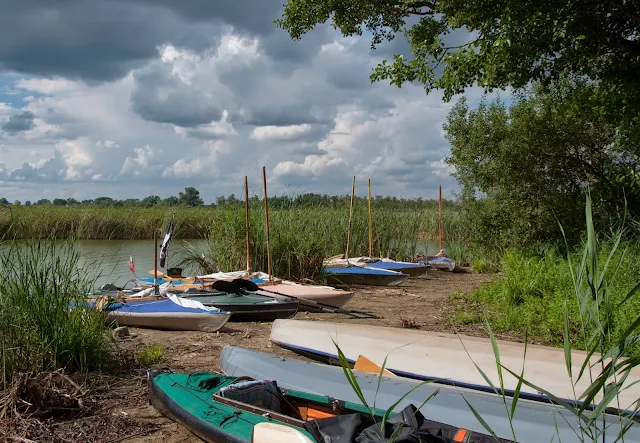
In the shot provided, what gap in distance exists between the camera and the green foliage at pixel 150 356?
5.85m

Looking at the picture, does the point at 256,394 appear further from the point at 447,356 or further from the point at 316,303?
the point at 316,303

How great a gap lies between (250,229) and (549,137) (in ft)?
20.3

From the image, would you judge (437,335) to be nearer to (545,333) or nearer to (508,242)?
(545,333)

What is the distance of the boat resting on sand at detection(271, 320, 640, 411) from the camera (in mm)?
4453

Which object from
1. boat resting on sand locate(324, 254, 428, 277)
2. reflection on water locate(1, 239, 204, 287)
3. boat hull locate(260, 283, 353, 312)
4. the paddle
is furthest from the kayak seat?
boat resting on sand locate(324, 254, 428, 277)

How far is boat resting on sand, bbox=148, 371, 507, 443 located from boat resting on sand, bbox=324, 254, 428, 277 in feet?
26.9

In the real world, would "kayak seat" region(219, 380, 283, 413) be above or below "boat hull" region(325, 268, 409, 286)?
above

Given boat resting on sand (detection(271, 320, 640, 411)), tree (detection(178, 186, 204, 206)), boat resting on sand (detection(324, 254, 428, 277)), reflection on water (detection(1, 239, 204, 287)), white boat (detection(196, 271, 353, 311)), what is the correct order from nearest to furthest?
boat resting on sand (detection(271, 320, 640, 411)), white boat (detection(196, 271, 353, 311)), reflection on water (detection(1, 239, 204, 287)), boat resting on sand (detection(324, 254, 428, 277)), tree (detection(178, 186, 204, 206))

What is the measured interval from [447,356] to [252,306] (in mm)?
3723

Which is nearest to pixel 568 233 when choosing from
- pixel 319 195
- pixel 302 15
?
pixel 319 195

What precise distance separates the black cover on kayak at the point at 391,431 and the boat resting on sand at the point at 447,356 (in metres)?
0.69

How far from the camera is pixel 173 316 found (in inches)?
301

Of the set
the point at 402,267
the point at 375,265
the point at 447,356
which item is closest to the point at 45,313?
the point at 447,356

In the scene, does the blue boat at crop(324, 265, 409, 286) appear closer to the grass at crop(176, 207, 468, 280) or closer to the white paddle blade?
the grass at crop(176, 207, 468, 280)
